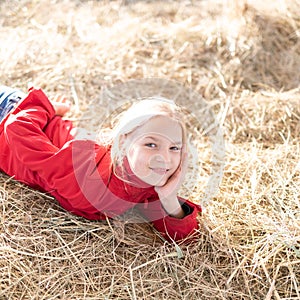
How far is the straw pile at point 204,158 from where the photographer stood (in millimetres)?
1797

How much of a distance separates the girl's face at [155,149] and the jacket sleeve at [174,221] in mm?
168

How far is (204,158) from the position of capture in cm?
253

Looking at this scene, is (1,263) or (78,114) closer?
(1,263)

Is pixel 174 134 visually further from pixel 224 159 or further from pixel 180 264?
pixel 224 159

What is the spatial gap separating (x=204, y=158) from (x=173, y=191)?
0.70 m

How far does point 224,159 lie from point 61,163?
91 cm

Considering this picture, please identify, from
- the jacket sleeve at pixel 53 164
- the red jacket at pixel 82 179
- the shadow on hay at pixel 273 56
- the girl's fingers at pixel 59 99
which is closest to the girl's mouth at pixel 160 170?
the red jacket at pixel 82 179

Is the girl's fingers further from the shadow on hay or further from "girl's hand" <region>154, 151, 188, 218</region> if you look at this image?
the shadow on hay

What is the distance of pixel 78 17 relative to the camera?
3658 millimetres

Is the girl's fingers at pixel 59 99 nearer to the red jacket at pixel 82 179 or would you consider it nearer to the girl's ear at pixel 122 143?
the red jacket at pixel 82 179

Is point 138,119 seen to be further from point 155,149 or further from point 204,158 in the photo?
point 204,158

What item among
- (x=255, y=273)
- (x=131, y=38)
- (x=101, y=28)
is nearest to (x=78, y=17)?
(x=101, y=28)

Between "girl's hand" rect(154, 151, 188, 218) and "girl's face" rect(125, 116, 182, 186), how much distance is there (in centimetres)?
4

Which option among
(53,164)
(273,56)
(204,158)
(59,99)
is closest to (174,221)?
(53,164)
